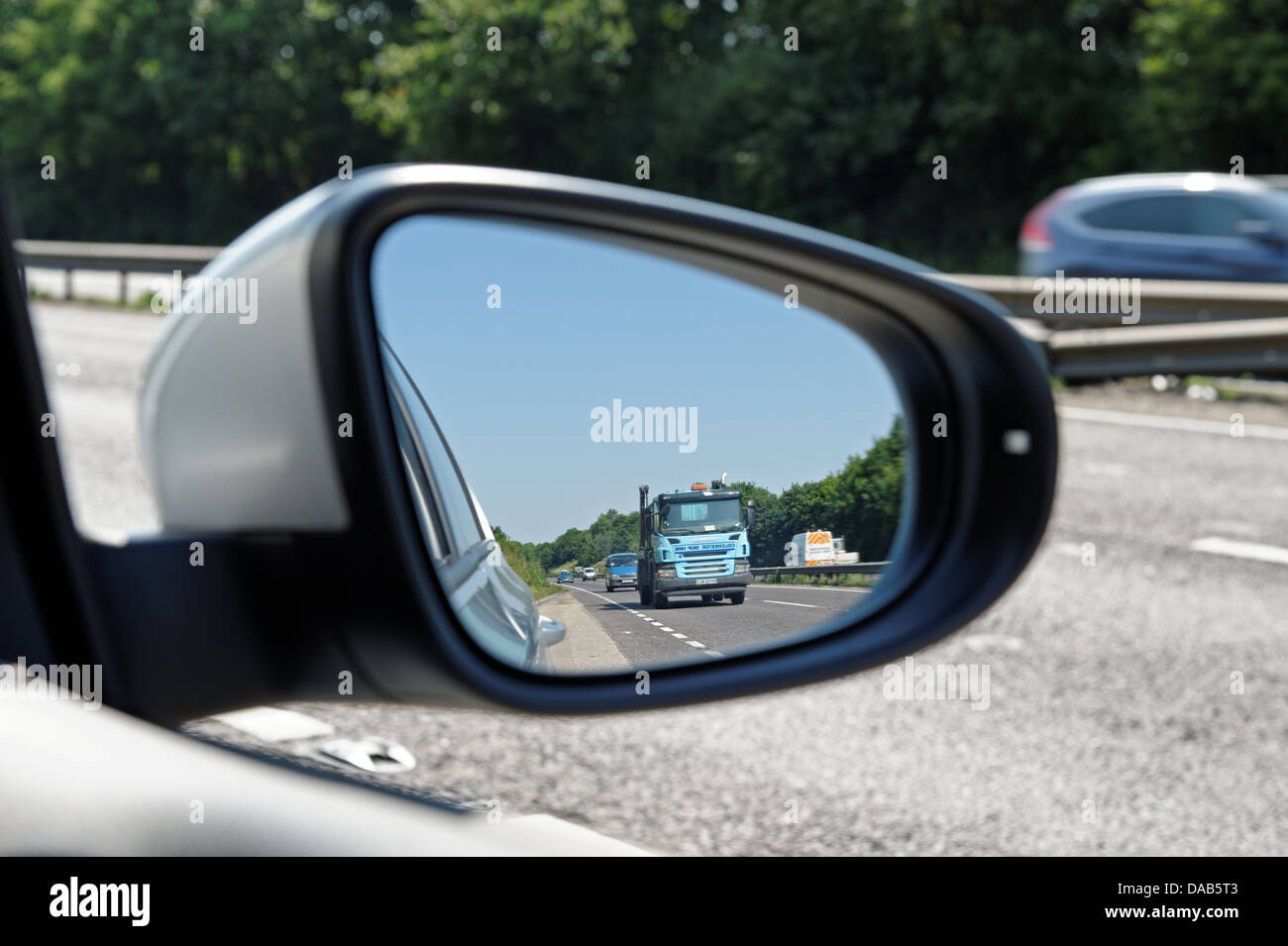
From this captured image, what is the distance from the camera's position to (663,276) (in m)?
1.43

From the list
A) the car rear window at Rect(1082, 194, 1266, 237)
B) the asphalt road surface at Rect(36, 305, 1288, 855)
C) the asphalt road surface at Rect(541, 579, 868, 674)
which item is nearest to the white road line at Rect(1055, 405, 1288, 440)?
the car rear window at Rect(1082, 194, 1266, 237)

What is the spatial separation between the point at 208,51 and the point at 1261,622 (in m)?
35.7

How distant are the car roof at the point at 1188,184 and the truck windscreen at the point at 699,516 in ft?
42.3

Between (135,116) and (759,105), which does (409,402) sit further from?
(135,116)

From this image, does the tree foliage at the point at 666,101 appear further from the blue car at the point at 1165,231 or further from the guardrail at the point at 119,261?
the guardrail at the point at 119,261

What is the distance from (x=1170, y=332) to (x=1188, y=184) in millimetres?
3993

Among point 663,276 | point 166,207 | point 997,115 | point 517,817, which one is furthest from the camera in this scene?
point 166,207

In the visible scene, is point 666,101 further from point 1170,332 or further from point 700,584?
point 700,584

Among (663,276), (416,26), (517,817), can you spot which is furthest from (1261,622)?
(416,26)

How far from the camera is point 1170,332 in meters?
9.67

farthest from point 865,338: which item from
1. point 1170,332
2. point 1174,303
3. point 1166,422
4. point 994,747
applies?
point 1174,303

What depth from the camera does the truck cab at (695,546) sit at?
1.12 m

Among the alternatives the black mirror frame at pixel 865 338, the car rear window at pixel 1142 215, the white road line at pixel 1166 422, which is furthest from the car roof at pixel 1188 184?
the black mirror frame at pixel 865 338

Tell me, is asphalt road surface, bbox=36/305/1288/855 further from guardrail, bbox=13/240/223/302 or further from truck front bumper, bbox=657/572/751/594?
guardrail, bbox=13/240/223/302
